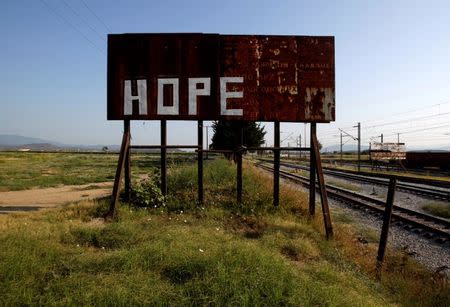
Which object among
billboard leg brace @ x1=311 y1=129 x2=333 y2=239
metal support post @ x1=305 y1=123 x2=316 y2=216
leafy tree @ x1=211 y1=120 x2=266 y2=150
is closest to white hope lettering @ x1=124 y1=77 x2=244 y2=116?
metal support post @ x1=305 y1=123 x2=316 y2=216

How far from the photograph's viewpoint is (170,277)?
196 inches

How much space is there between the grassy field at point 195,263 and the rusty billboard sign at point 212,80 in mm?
2544

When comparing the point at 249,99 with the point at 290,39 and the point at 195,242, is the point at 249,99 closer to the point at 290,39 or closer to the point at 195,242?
the point at 290,39

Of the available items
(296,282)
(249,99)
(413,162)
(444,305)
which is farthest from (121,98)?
(413,162)

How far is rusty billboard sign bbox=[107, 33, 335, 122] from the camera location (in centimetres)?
1034

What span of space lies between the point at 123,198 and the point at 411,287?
7059mm

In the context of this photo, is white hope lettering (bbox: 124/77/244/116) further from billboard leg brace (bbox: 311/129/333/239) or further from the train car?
the train car

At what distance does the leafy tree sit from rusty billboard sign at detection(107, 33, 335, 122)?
26746 millimetres

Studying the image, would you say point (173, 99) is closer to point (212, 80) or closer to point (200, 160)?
point (212, 80)

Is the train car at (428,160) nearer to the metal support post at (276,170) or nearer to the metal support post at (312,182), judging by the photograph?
the metal support post at (312,182)

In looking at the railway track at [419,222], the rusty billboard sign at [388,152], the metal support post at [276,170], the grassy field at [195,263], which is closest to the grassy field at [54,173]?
the metal support post at [276,170]

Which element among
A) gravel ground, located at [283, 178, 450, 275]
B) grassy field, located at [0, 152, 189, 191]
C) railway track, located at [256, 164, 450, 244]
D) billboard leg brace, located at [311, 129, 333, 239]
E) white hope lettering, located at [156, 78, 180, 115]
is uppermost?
white hope lettering, located at [156, 78, 180, 115]

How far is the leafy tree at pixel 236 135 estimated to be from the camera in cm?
3838

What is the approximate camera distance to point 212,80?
10.4 metres
